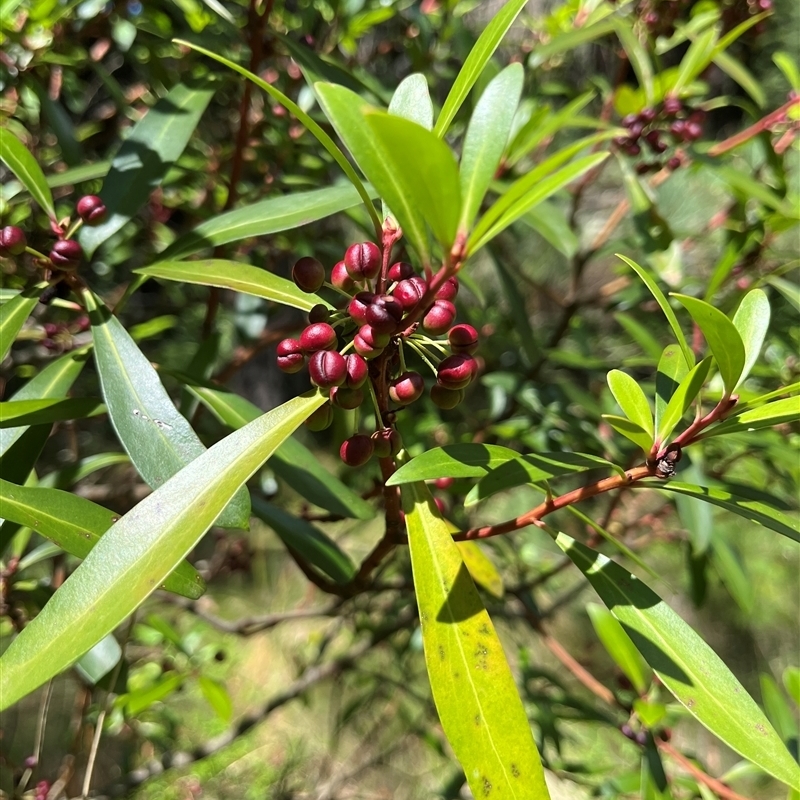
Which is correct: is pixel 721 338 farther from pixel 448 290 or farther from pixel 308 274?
pixel 308 274

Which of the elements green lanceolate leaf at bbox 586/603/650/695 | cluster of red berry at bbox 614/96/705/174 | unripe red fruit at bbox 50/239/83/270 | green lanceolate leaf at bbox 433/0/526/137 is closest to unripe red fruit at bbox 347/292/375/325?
green lanceolate leaf at bbox 433/0/526/137

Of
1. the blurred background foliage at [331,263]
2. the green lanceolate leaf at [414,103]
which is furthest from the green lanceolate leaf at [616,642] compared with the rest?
the green lanceolate leaf at [414,103]

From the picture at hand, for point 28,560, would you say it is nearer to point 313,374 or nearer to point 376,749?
point 313,374

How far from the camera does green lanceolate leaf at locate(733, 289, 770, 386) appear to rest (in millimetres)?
528

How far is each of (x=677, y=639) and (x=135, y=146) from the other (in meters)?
0.78

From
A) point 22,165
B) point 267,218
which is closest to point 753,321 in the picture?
point 267,218

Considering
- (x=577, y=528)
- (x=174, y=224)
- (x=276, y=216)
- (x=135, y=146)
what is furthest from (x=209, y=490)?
(x=174, y=224)

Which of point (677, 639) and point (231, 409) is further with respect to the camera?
point (231, 409)

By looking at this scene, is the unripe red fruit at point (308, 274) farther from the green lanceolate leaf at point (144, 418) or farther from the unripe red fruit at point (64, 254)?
the unripe red fruit at point (64, 254)

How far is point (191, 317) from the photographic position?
7.95ft

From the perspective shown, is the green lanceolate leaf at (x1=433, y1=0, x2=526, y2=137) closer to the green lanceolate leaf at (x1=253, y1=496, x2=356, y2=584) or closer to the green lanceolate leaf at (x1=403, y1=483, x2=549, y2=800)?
the green lanceolate leaf at (x1=403, y1=483, x2=549, y2=800)

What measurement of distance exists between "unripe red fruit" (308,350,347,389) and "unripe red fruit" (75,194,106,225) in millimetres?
379

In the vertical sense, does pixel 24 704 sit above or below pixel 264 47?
below

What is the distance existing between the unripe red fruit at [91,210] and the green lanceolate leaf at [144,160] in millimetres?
15
